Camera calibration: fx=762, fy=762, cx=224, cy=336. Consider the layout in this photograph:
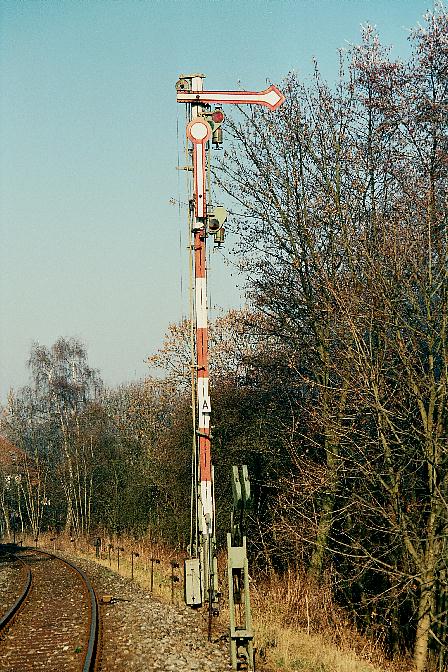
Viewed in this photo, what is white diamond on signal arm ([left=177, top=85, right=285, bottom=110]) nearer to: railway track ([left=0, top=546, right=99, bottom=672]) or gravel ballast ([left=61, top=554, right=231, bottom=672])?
gravel ballast ([left=61, top=554, right=231, bottom=672])

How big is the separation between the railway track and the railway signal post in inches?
74.6

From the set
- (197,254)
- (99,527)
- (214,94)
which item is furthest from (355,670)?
(99,527)

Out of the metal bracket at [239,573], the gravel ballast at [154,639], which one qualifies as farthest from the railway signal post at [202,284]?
the metal bracket at [239,573]

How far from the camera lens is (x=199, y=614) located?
1312cm

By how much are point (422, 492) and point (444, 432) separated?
2294 mm

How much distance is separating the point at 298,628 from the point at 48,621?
4.28 metres

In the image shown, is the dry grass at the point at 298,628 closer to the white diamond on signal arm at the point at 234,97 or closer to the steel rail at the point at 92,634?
the steel rail at the point at 92,634

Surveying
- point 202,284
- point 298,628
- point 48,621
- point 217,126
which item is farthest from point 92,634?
point 217,126

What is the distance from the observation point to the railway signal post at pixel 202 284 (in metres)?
12.1

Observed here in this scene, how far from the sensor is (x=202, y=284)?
13.0 meters

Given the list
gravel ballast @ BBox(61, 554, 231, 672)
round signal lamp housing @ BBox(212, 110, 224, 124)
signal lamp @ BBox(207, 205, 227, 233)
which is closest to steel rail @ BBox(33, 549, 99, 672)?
gravel ballast @ BBox(61, 554, 231, 672)

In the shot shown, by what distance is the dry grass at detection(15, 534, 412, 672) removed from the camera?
1016 centimetres

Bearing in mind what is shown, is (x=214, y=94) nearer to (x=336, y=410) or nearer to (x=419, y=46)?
(x=419, y=46)

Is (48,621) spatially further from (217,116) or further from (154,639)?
(217,116)
